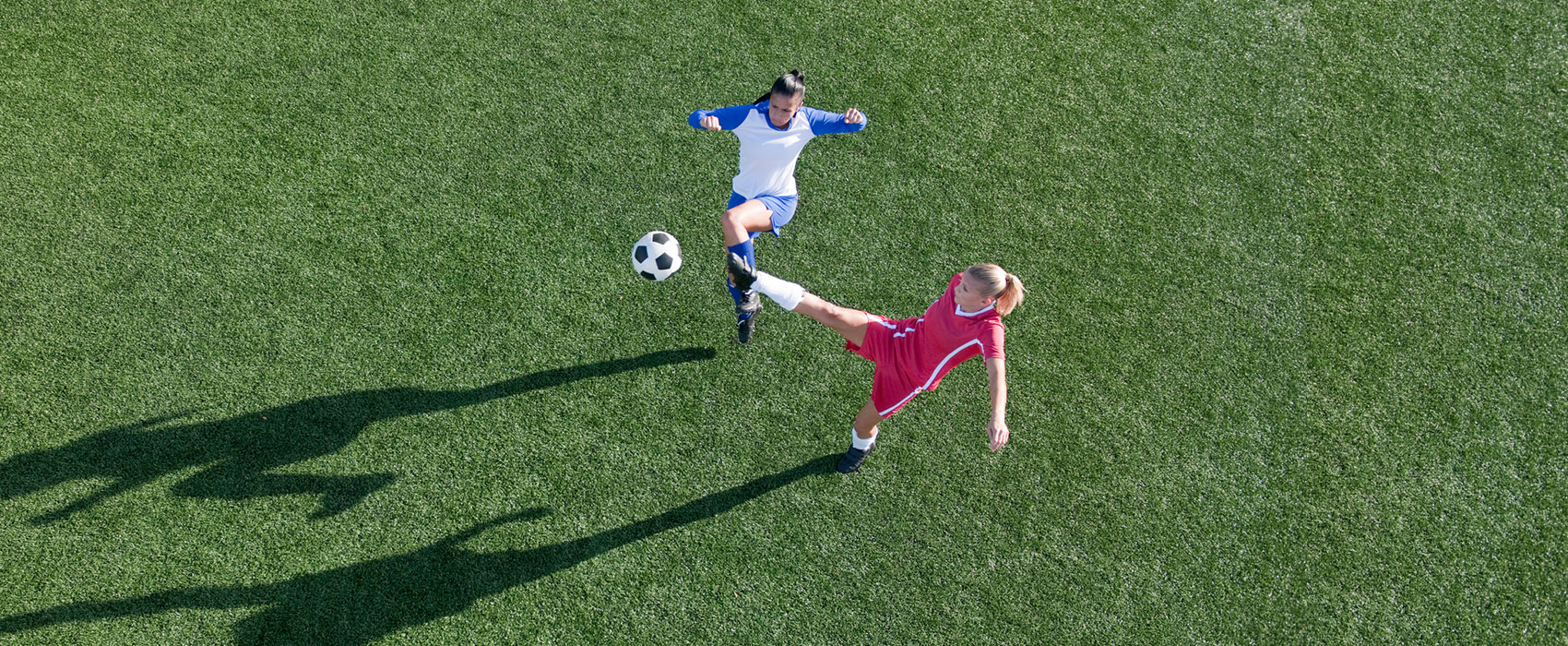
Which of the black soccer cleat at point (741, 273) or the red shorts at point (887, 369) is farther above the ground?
the black soccer cleat at point (741, 273)

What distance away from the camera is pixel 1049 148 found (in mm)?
6078

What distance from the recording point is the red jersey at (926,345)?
378 cm

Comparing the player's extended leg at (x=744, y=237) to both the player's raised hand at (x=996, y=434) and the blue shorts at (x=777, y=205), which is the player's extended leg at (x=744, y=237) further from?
the player's raised hand at (x=996, y=434)

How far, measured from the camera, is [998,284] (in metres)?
3.56

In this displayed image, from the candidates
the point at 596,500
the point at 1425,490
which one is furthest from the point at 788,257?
the point at 1425,490

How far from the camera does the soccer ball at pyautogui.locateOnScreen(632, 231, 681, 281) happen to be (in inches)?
179

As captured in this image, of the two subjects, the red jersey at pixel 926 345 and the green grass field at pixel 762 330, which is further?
the green grass field at pixel 762 330

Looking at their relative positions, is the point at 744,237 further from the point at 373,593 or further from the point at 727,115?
→ the point at 373,593

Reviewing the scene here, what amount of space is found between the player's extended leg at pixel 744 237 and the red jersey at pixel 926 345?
71 centimetres

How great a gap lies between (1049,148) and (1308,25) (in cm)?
258

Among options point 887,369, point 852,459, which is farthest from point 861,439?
point 887,369

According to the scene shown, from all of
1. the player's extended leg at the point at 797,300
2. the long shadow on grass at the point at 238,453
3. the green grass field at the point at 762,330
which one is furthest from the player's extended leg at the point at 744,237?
the long shadow on grass at the point at 238,453

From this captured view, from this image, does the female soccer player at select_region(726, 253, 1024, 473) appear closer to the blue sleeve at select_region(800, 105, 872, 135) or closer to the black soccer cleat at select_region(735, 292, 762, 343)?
the black soccer cleat at select_region(735, 292, 762, 343)

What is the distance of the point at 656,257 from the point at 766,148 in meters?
0.83
